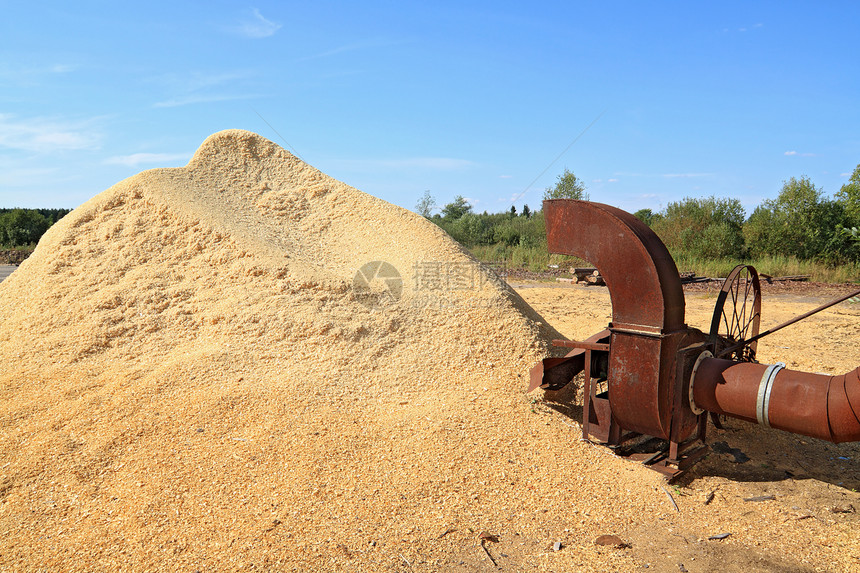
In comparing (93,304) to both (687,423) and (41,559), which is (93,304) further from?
(687,423)

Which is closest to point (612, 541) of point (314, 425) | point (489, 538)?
point (489, 538)

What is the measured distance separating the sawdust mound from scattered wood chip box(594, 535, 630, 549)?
0.10 m

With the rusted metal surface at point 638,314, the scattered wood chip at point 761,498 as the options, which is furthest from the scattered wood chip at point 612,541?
the scattered wood chip at point 761,498

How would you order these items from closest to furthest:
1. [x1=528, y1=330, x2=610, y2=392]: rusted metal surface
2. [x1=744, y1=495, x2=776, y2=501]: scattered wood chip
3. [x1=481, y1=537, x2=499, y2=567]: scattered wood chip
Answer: [x1=481, y1=537, x2=499, y2=567]: scattered wood chip, [x1=744, y1=495, x2=776, y2=501]: scattered wood chip, [x1=528, y1=330, x2=610, y2=392]: rusted metal surface

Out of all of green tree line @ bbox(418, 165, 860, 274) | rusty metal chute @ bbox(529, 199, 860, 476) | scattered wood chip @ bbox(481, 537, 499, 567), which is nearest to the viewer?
scattered wood chip @ bbox(481, 537, 499, 567)

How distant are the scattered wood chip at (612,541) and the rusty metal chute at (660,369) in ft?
3.07

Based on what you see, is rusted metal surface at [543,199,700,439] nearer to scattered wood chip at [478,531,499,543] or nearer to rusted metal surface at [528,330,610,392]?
rusted metal surface at [528,330,610,392]

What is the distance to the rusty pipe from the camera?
3340 mm

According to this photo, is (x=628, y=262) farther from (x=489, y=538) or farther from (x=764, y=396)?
(x=489, y=538)

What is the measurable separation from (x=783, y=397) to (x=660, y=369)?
773mm

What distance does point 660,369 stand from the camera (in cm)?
371

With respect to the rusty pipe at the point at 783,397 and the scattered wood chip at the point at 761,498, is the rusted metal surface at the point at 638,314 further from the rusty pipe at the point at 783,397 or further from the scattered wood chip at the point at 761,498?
the scattered wood chip at the point at 761,498

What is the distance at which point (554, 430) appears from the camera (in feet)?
14.8

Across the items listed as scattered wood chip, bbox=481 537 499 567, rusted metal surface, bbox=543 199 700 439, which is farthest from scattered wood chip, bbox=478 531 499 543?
rusted metal surface, bbox=543 199 700 439
